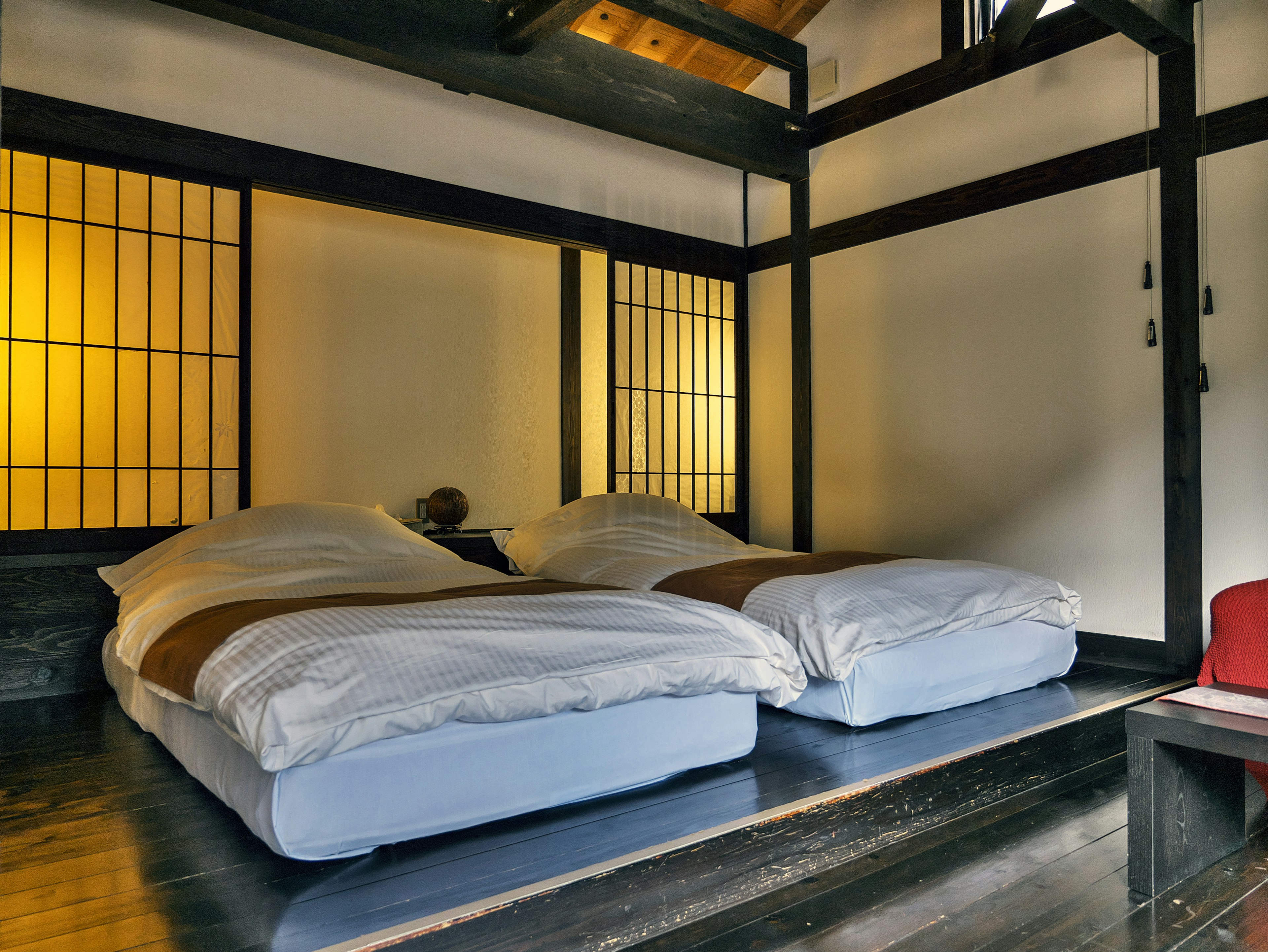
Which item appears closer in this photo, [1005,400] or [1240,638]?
[1240,638]

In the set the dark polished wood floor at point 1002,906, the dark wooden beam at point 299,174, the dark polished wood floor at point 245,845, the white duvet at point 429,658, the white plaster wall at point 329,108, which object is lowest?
the dark polished wood floor at point 1002,906

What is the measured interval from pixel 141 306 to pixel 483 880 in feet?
9.45

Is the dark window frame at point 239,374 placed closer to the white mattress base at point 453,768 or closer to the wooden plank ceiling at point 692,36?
the white mattress base at point 453,768

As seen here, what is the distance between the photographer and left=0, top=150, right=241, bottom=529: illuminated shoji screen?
3148 mm

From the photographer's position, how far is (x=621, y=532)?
3805mm

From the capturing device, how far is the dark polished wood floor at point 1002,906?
1566mm

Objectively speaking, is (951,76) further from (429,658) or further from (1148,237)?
(429,658)

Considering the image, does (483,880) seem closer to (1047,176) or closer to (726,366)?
(1047,176)

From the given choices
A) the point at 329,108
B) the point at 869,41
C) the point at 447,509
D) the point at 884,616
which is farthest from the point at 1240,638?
the point at 329,108

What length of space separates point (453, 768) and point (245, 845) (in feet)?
1.34

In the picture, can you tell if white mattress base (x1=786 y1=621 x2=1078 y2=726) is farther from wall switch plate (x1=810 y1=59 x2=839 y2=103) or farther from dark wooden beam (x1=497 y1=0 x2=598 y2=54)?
wall switch plate (x1=810 y1=59 x2=839 y2=103)

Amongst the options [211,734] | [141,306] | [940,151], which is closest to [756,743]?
[211,734]

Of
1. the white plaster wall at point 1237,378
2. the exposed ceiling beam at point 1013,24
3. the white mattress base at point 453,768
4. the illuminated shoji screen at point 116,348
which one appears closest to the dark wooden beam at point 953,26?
the exposed ceiling beam at point 1013,24

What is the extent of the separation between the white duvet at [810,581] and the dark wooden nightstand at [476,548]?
0.07 meters
